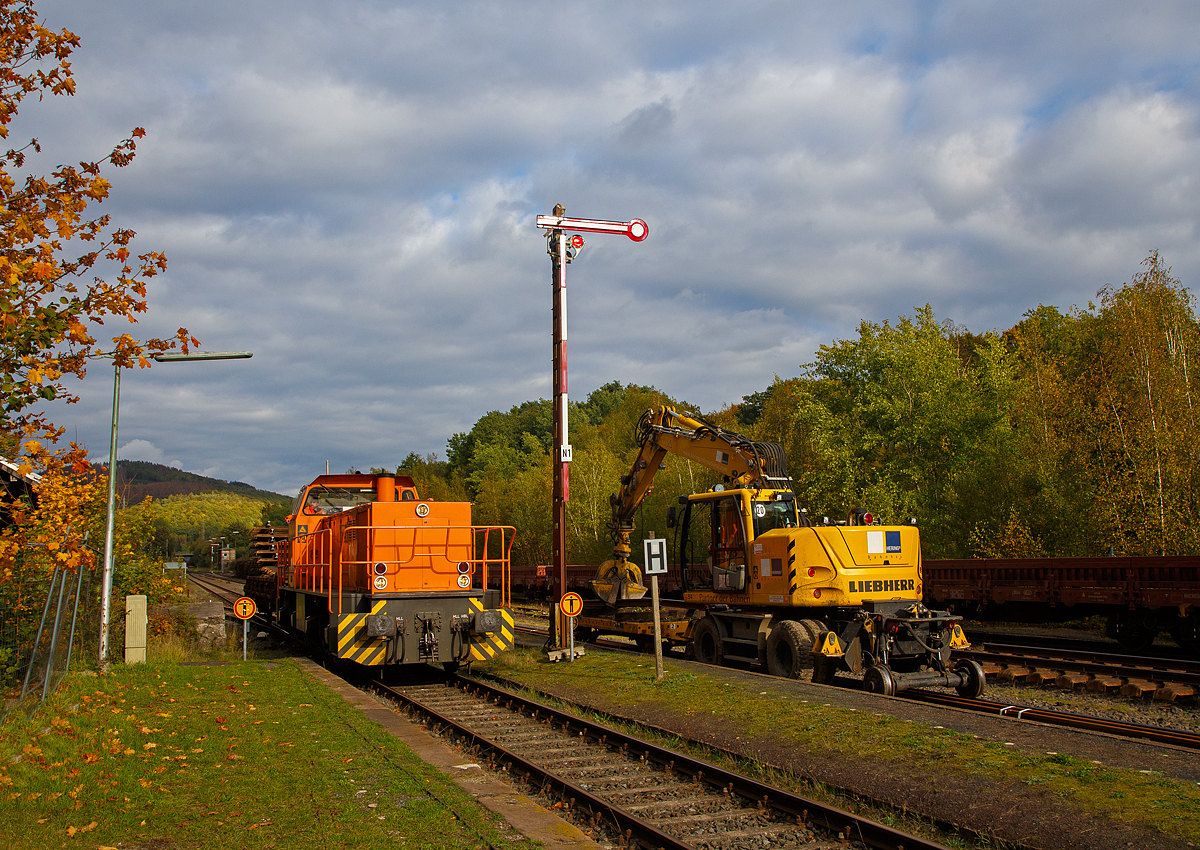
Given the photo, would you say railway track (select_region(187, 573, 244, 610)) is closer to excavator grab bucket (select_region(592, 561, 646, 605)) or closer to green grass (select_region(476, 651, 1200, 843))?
excavator grab bucket (select_region(592, 561, 646, 605))

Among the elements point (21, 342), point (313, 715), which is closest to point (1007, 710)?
point (313, 715)

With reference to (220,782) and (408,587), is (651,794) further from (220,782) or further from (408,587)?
(408,587)

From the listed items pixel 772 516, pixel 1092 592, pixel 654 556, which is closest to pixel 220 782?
pixel 654 556

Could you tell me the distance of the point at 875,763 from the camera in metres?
7.71

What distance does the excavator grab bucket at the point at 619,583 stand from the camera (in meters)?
18.4

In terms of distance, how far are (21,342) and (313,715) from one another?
21.4 feet

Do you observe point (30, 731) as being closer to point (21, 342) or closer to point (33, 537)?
point (33, 537)

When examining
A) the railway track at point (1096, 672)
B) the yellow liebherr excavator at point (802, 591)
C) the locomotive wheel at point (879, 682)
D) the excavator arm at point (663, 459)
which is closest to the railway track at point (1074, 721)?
the yellow liebherr excavator at point (802, 591)

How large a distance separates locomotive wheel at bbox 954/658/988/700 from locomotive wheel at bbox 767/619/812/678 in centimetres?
222

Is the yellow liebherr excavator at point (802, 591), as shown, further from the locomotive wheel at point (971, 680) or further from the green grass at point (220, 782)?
the green grass at point (220, 782)

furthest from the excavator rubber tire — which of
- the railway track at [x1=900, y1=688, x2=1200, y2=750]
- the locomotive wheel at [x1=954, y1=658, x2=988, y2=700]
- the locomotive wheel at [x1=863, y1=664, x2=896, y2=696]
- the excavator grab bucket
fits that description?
the excavator grab bucket

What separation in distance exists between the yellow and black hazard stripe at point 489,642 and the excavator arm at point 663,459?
5.00 meters

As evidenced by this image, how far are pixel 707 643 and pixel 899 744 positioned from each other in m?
7.82

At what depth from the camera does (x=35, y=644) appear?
10.3 metres
